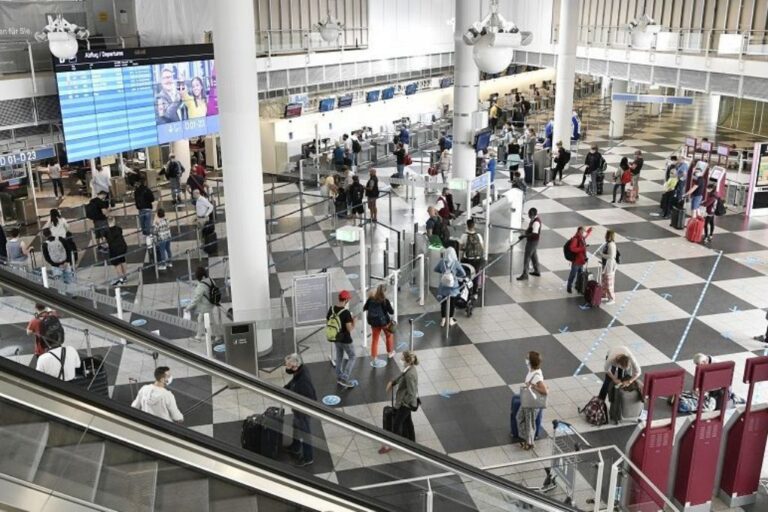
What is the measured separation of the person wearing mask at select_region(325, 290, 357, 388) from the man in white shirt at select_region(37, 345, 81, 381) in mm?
3466

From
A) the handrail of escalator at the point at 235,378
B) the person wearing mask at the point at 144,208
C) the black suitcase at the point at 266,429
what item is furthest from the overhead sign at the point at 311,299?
the person wearing mask at the point at 144,208

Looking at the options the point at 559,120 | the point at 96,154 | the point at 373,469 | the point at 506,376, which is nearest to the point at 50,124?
the point at 96,154

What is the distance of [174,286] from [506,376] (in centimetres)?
686

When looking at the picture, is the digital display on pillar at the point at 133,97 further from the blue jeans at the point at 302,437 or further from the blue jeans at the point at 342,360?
the blue jeans at the point at 302,437

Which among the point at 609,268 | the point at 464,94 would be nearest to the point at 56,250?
the point at 609,268

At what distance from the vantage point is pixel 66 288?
12.1 meters

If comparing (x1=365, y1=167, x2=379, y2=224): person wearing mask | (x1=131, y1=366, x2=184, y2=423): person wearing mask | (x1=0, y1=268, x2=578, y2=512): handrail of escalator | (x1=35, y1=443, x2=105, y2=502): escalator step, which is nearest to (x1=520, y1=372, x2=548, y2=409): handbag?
(x1=0, y1=268, x2=578, y2=512): handrail of escalator

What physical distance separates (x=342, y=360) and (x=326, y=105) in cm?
1701

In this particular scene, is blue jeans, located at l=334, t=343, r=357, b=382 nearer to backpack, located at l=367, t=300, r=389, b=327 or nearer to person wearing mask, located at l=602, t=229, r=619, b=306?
backpack, located at l=367, t=300, r=389, b=327

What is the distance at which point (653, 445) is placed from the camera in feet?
24.1

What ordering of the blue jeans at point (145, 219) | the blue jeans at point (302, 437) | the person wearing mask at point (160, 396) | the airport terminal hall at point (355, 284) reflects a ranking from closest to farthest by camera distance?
the airport terminal hall at point (355, 284)
the blue jeans at point (302, 437)
the person wearing mask at point (160, 396)
the blue jeans at point (145, 219)

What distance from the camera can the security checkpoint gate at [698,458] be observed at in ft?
24.3

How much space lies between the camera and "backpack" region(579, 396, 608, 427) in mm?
9195

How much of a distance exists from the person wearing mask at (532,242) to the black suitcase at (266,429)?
8533 mm
